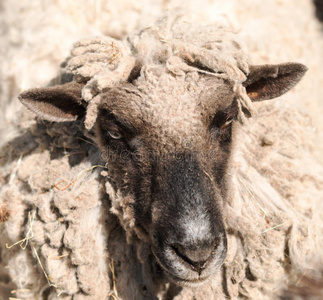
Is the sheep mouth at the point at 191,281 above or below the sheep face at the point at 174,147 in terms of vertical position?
below

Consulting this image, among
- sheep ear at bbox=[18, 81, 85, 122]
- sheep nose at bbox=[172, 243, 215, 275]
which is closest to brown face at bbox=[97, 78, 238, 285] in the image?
sheep nose at bbox=[172, 243, 215, 275]

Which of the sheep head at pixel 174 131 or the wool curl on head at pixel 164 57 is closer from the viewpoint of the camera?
the sheep head at pixel 174 131

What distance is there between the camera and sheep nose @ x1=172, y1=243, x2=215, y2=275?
2293 mm

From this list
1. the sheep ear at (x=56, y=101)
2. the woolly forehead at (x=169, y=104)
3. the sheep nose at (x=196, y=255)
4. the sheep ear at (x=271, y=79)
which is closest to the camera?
the sheep nose at (x=196, y=255)

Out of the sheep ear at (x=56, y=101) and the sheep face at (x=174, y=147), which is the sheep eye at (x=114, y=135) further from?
the sheep ear at (x=56, y=101)

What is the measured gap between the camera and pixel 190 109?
2.62m

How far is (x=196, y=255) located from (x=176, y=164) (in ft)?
2.00

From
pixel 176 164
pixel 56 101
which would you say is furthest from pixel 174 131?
pixel 56 101

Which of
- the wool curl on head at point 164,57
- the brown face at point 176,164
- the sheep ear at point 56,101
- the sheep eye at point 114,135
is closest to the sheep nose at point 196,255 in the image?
the brown face at point 176,164

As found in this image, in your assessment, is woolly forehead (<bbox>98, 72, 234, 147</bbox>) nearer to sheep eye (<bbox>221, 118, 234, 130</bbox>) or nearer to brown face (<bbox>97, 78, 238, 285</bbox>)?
brown face (<bbox>97, 78, 238, 285</bbox>)

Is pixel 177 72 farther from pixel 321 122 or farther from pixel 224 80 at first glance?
pixel 321 122

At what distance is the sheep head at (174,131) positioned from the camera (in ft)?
7.81

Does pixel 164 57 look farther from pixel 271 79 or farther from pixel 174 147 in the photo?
pixel 271 79

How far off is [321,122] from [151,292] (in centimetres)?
295
